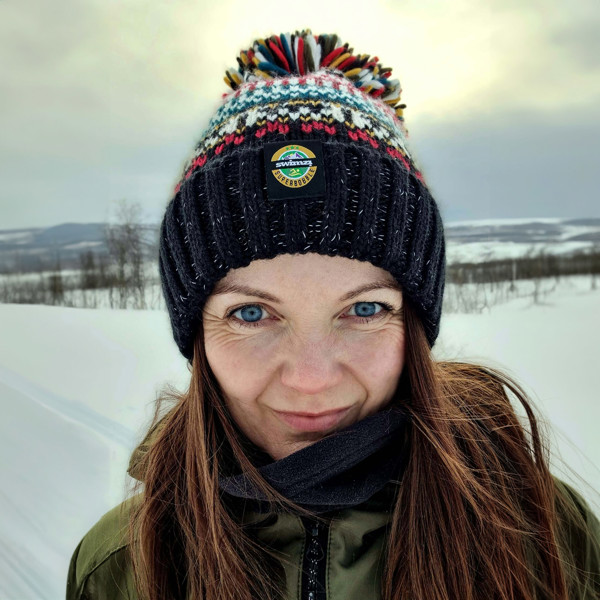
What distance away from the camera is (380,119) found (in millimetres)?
1302

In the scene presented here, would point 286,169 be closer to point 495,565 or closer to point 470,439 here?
point 470,439

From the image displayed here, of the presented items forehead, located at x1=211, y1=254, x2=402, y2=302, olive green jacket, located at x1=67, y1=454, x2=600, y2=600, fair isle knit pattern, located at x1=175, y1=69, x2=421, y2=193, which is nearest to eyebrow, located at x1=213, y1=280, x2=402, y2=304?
forehead, located at x1=211, y1=254, x2=402, y2=302

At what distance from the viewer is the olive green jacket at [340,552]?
3.72 feet

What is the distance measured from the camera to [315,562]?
1.15m

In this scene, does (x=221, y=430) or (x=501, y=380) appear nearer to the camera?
(x=221, y=430)

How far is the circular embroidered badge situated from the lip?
532 millimetres

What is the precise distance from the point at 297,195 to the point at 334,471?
63 cm

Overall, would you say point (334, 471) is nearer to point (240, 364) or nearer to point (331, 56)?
point (240, 364)

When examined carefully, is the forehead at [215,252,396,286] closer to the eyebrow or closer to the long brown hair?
the eyebrow

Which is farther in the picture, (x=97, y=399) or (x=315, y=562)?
(x=97, y=399)

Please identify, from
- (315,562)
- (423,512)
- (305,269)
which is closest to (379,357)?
(305,269)

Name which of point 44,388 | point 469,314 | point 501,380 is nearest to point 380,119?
point 501,380

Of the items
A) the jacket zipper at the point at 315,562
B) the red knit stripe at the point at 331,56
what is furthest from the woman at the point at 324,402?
the red knit stripe at the point at 331,56

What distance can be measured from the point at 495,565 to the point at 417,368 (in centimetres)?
50
